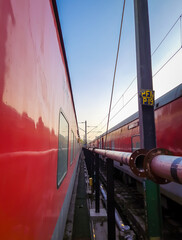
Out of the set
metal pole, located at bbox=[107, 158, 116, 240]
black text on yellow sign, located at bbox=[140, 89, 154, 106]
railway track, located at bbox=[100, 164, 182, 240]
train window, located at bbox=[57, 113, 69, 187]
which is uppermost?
black text on yellow sign, located at bbox=[140, 89, 154, 106]

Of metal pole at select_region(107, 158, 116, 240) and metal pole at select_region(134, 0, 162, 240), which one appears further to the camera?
metal pole at select_region(134, 0, 162, 240)

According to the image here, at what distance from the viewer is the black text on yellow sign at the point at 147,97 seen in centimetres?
338

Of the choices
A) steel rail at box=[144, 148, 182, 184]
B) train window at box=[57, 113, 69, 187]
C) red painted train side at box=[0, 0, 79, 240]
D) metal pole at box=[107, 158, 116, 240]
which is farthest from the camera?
metal pole at box=[107, 158, 116, 240]

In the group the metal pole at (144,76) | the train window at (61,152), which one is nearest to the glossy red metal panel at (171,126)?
the metal pole at (144,76)

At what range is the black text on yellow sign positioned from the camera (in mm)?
3379

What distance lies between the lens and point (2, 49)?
765 mm

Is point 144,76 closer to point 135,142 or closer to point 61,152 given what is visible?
point 61,152

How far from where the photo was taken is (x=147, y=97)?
339cm

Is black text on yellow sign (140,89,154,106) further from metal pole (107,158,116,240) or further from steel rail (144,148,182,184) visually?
steel rail (144,148,182,184)

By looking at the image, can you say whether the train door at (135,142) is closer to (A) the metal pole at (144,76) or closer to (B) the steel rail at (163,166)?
(A) the metal pole at (144,76)

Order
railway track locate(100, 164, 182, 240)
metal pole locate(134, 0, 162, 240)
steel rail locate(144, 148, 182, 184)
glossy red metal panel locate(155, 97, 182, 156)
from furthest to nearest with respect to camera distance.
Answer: railway track locate(100, 164, 182, 240) → glossy red metal panel locate(155, 97, 182, 156) → metal pole locate(134, 0, 162, 240) → steel rail locate(144, 148, 182, 184)

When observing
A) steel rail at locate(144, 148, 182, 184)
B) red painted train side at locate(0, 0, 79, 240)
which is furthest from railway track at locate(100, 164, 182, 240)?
red painted train side at locate(0, 0, 79, 240)

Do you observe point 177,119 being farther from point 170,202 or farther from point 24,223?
point 24,223

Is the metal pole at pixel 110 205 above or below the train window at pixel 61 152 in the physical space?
below
